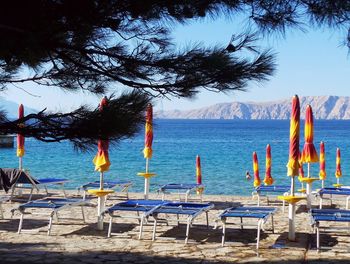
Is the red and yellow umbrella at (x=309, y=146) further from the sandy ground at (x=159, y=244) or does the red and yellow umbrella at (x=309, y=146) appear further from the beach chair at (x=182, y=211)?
the beach chair at (x=182, y=211)

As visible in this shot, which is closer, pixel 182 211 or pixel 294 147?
pixel 294 147

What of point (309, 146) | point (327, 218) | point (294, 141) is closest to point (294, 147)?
point (294, 141)

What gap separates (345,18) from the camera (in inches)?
153

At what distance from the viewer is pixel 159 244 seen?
21.5 feet

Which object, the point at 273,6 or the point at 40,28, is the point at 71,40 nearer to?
the point at 40,28

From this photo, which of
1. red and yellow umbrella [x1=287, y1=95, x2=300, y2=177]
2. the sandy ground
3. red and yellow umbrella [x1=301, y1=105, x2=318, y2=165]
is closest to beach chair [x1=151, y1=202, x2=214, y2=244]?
the sandy ground

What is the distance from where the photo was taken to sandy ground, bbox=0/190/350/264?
5.80m

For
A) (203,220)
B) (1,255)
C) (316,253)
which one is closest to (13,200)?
(203,220)

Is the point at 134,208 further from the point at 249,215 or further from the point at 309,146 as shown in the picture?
Answer: the point at 309,146

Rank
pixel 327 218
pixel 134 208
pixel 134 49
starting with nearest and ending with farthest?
pixel 134 49, pixel 327 218, pixel 134 208

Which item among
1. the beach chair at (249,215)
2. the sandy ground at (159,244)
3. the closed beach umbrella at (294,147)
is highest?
the closed beach umbrella at (294,147)

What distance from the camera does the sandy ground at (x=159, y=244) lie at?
5.80m

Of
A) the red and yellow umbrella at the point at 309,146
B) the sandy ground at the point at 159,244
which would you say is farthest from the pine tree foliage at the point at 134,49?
the red and yellow umbrella at the point at 309,146

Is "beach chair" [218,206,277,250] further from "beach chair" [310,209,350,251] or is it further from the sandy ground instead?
"beach chair" [310,209,350,251]
